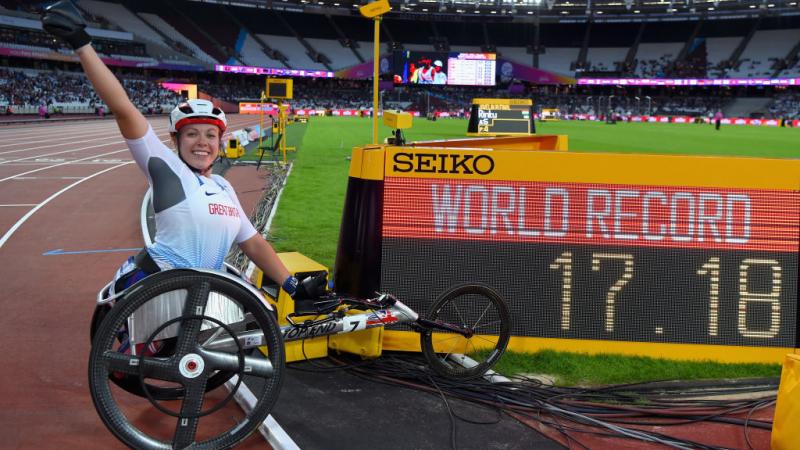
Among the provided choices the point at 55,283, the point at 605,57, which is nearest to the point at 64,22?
the point at 55,283

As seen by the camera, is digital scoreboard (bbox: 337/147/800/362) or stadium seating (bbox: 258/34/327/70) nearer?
digital scoreboard (bbox: 337/147/800/362)

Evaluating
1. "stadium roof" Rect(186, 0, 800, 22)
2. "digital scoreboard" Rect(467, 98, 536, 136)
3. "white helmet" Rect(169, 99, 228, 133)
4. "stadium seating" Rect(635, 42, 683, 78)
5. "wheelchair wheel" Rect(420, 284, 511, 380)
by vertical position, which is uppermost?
"stadium roof" Rect(186, 0, 800, 22)

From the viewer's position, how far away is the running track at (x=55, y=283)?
166 inches

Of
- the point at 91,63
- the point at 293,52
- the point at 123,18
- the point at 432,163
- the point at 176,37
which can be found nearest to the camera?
the point at 91,63

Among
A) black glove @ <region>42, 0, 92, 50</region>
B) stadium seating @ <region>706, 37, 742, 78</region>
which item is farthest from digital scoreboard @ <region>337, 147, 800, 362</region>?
stadium seating @ <region>706, 37, 742, 78</region>

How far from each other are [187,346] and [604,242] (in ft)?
10.3

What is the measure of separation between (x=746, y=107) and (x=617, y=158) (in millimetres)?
83945

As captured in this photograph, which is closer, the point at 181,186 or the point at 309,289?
the point at 181,186

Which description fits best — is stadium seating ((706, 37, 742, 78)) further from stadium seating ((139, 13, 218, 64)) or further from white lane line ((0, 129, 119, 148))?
white lane line ((0, 129, 119, 148))

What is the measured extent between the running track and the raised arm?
1.85 metres

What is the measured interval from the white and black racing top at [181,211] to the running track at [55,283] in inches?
45.0

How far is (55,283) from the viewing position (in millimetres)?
7809

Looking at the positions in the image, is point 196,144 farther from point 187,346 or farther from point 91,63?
point 187,346

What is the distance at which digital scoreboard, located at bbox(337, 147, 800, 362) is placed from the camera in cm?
508
